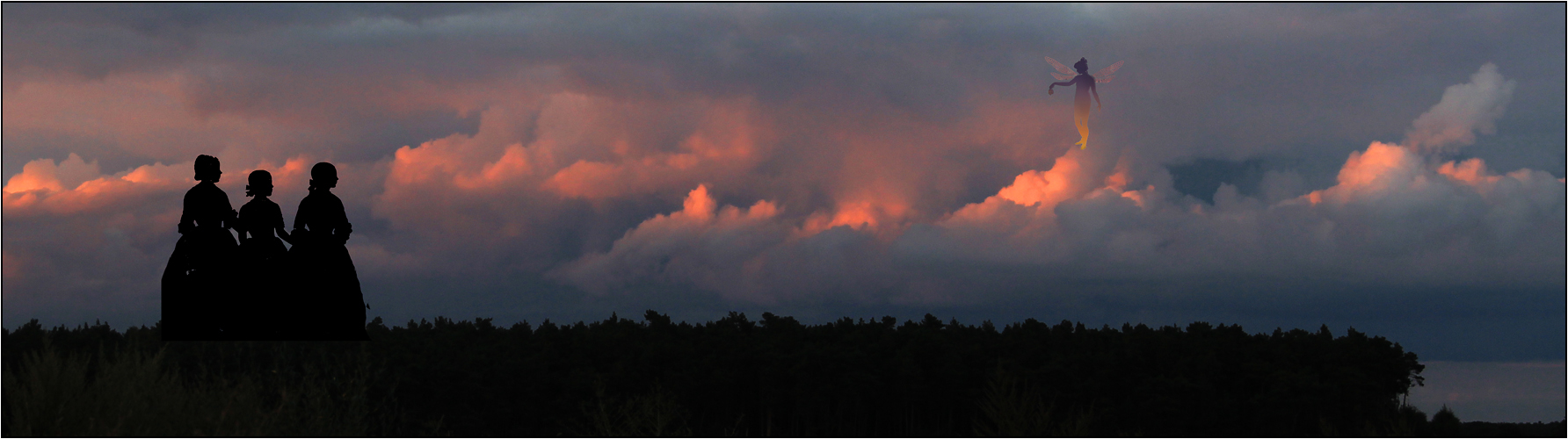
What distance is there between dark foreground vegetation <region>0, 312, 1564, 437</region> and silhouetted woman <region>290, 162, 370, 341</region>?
17.9 m

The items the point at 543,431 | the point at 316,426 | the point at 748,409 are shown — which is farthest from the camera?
the point at 748,409

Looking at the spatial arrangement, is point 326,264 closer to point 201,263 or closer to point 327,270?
point 327,270

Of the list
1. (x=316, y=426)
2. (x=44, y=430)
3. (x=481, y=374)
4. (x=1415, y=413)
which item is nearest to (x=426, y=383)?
(x=481, y=374)

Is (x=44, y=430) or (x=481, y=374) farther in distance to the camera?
(x=481, y=374)

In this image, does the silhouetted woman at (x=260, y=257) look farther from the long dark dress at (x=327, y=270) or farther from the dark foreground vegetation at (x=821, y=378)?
the dark foreground vegetation at (x=821, y=378)

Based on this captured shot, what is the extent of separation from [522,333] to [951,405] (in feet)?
48.9

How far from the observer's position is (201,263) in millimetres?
11914

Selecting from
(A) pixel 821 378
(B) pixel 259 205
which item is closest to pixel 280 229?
(B) pixel 259 205

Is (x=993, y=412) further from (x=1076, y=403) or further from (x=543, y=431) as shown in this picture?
(x=543, y=431)

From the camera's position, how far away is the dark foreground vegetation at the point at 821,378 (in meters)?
31.3

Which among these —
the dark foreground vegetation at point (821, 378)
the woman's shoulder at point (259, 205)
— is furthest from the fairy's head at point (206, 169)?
the dark foreground vegetation at point (821, 378)

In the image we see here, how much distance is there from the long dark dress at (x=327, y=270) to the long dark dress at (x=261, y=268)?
0.76 feet

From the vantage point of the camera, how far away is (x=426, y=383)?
1291 inches

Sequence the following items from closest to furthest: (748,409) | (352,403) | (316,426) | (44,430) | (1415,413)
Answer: (44,430) → (316,426) → (352,403) → (1415,413) → (748,409)
